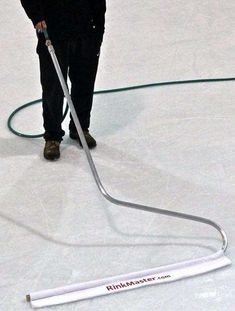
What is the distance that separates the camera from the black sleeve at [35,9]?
7.41 ft

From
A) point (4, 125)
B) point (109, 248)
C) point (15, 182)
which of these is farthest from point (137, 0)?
point (109, 248)

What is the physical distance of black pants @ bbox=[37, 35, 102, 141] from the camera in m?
2.44

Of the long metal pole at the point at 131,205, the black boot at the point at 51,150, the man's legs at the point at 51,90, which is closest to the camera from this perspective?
the long metal pole at the point at 131,205

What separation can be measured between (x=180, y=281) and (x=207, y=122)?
3.57ft

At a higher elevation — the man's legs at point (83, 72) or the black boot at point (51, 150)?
the man's legs at point (83, 72)

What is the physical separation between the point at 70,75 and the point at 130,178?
0.51 m

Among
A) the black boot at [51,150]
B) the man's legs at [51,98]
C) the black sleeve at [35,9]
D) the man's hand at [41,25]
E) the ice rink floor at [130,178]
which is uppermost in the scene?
the black sleeve at [35,9]

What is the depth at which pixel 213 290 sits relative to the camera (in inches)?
76.2

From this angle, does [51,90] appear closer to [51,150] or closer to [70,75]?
[70,75]

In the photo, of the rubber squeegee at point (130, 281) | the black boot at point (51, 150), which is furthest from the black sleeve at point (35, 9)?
the rubber squeegee at point (130, 281)

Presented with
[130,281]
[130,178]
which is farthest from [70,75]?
[130,281]

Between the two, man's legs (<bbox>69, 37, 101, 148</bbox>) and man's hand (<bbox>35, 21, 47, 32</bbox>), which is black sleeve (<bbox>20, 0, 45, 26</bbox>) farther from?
man's legs (<bbox>69, 37, 101, 148</bbox>)

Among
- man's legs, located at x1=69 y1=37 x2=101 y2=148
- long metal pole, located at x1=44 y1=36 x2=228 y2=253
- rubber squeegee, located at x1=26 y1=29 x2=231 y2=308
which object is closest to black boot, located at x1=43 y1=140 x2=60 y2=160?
man's legs, located at x1=69 y1=37 x2=101 y2=148

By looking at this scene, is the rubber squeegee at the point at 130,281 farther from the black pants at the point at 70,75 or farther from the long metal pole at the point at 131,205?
the black pants at the point at 70,75
